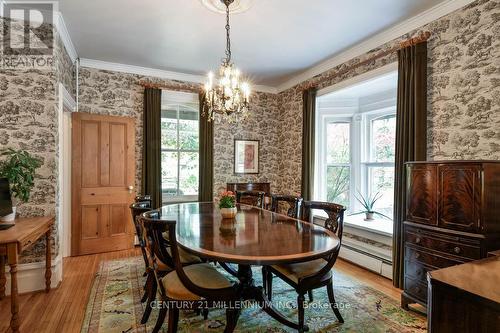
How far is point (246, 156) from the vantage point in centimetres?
543

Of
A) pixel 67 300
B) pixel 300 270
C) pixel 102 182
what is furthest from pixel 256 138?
pixel 67 300

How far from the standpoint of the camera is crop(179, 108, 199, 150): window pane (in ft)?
→ 16.5

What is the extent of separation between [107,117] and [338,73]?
346cm

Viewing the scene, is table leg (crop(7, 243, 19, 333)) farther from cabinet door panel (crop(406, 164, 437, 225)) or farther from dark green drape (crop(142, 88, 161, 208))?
cabinet door panel (crop(406, 164, 437, 225))

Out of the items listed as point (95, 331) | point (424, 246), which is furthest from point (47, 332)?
point (424, 246)

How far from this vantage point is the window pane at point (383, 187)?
4.10m

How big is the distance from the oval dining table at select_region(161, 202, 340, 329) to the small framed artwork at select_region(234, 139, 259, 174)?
2521mm

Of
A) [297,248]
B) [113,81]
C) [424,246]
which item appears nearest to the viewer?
[297,248]

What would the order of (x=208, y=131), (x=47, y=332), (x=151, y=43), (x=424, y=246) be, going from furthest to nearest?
(x=208, y=131) → (x=151, y=43) → (x=424, y=246) → (x=47, y=332)

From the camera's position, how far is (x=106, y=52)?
13.1 feet

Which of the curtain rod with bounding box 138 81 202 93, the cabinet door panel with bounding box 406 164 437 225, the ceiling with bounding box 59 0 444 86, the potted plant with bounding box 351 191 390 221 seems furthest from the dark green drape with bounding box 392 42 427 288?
the curtain rod with bounding box 138 81 202 93

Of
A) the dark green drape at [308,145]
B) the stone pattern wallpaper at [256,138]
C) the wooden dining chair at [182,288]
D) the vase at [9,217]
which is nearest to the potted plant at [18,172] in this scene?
the vase at [9,217]

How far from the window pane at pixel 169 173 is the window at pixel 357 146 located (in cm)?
246

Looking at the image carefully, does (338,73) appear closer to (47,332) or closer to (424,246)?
(424,246)
